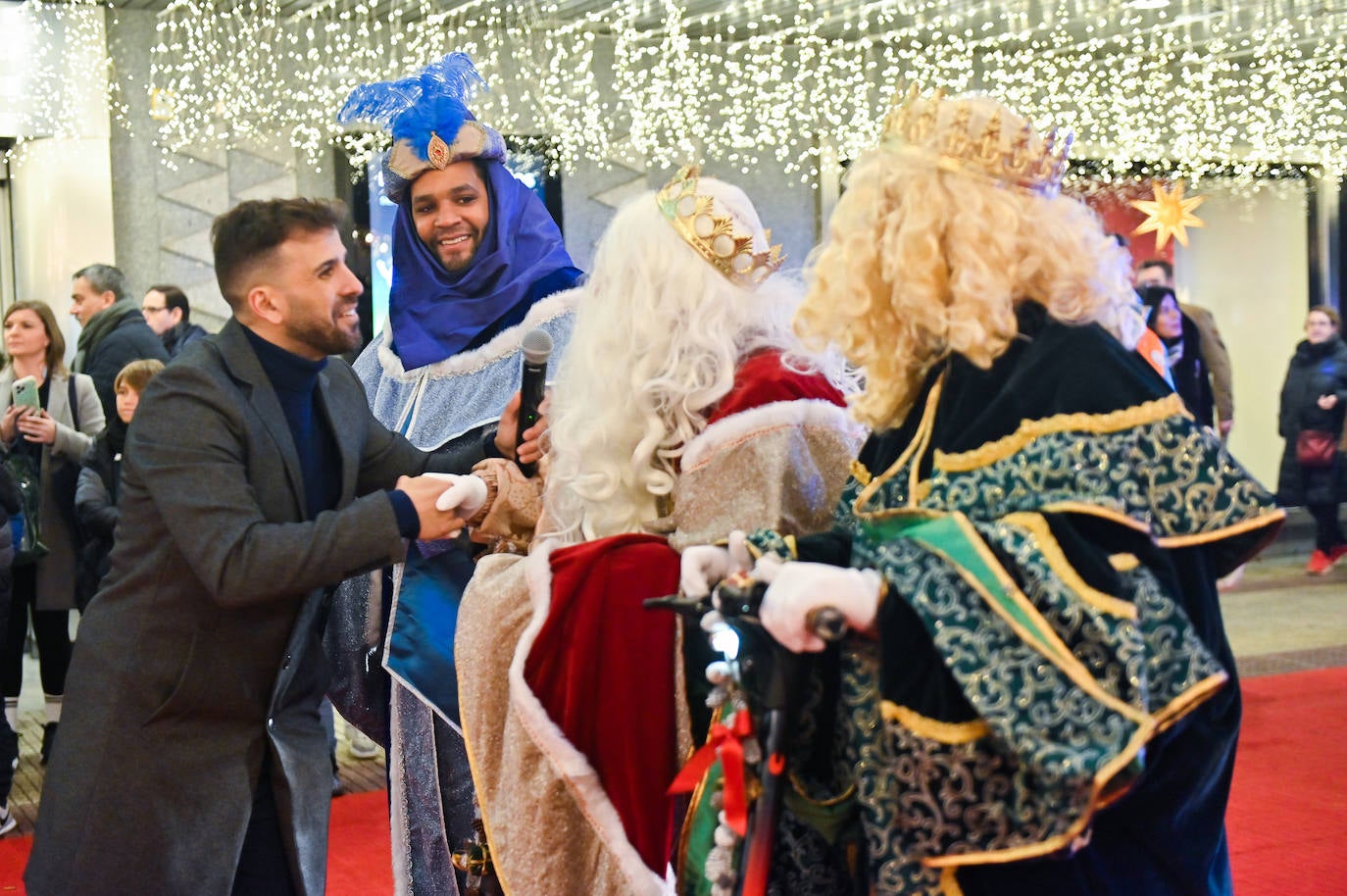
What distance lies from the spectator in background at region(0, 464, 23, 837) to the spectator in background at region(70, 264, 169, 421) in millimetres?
1412

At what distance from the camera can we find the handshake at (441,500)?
2.59 metres

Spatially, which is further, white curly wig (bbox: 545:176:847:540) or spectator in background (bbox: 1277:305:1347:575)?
spectator in background (bbox: 1277:305:1347:575)

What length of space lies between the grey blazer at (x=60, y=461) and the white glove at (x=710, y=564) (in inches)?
168

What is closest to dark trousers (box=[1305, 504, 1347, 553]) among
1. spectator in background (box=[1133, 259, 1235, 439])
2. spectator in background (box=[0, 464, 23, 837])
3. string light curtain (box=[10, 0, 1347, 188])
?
spectator in background (box=[1133, 259, 1235, 439])

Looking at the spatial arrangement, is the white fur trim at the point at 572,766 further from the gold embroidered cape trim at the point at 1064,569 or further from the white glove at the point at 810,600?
the gold embroidered cape trim at the point at 1064,569

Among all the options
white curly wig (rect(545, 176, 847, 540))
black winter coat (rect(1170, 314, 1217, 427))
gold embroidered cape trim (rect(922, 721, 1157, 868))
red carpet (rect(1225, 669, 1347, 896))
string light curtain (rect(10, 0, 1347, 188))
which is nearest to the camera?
gold embroidered cape trim (rect(922, 721, 1157, 868))

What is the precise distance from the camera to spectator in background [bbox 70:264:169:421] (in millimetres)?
6473

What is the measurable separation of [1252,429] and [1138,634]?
1248 cm

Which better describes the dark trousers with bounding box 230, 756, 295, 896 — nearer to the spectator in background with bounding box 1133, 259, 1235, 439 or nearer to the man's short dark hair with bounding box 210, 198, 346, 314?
the man's short dark hair with bounding box 210, 198, 346, 314

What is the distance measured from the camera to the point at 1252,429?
13305mm

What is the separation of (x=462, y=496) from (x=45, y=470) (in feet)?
12.5

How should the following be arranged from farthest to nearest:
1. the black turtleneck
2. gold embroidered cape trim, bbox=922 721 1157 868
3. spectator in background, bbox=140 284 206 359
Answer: spectator in background, bbox=140 284 206 359 < the black turtleneck < gold embroidered cape trim, bbox=922 721 1157 868

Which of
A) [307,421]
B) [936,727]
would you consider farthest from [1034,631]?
[307,421]

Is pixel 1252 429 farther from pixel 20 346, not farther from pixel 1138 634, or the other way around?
pixel 1138 634
